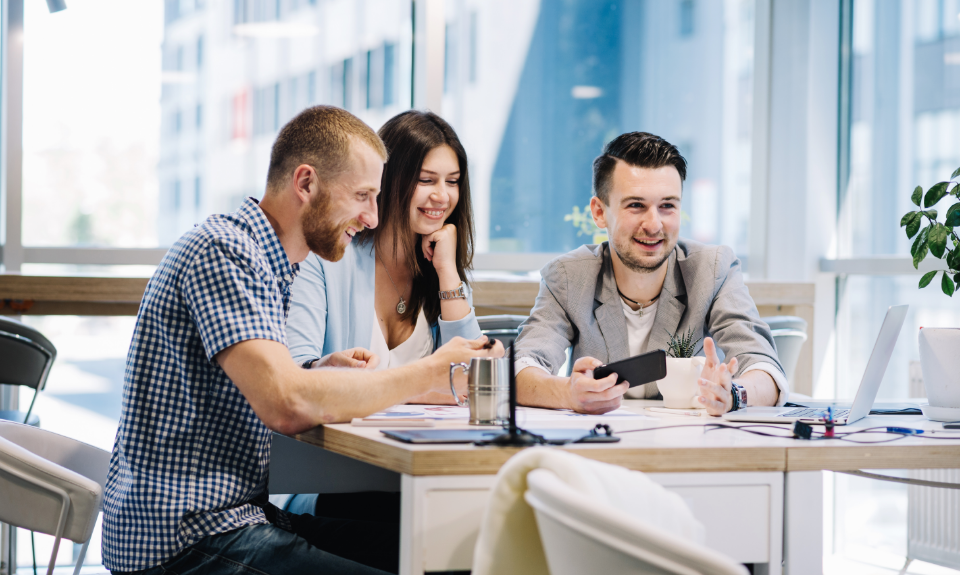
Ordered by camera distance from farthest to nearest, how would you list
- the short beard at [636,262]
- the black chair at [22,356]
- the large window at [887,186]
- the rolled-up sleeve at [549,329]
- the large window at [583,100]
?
the large window at [583,100]
the large window at [887,186]
the black chair at [22,356]
the short beard at [636,262]
the rolled-up sleeve at [549,329]

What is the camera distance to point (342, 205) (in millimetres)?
1583

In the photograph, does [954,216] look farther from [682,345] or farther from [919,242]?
[682,345]

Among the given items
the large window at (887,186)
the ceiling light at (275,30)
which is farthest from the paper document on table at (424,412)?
the ceiling light at (275,30)

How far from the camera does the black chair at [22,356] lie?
101 inches

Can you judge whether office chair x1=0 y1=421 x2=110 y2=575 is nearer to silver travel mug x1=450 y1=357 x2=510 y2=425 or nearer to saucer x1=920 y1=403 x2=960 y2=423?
silver travel mug x1=450 y1=357 x2=510 y2=425

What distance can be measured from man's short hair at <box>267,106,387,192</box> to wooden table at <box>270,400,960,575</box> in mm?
519

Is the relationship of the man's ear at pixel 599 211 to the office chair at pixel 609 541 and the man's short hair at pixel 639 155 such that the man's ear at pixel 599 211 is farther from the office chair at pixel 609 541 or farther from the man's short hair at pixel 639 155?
the office chair at pixel 609 541

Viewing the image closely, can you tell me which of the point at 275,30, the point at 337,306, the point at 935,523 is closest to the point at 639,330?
the point at 337,306

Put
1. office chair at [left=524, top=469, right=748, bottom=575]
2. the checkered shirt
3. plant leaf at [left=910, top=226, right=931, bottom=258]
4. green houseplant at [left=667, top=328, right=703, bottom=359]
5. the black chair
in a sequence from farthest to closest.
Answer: the black chair
green houseplant at [left=667, top=328, right=703, bottom=359]
plant leaf at [left=910, top=226, right=931, bottom=258]
the checkered shirt
office chair at [left=524, top=469, right=748, bottom=575]

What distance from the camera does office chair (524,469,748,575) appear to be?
32.9 inches

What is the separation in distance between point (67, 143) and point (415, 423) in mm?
2680

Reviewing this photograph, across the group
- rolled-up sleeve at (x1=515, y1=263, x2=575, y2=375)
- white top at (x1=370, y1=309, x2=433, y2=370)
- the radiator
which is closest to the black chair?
white top at (x1=370, y1=309, x2=433, y2=370)

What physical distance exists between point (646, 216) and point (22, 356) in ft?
6.51

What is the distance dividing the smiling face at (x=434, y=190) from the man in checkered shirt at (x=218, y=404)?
2.34 feet
